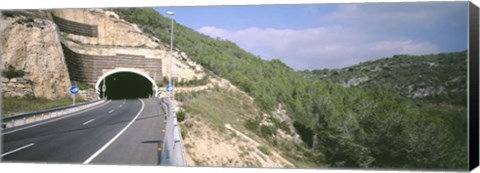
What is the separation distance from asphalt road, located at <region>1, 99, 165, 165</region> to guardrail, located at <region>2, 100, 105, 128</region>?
19cm

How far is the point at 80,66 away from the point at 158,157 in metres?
5.11

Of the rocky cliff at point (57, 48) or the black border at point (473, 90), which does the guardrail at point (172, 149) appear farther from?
the black border at point (473, 90)

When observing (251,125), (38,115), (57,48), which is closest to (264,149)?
(251,125)

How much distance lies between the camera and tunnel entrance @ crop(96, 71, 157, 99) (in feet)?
51.3

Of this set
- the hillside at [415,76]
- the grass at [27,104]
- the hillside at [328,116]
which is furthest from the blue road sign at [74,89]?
the hillside at [415,76]

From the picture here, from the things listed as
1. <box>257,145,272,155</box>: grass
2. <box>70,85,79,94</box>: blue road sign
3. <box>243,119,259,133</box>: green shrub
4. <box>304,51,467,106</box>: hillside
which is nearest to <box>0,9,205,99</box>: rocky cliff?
<box>70,85,79,94</box>: blue road sign

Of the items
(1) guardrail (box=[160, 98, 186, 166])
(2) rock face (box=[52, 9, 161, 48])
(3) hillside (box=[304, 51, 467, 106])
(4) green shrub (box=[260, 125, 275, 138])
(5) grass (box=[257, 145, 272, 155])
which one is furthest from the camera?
(4) green shrub (box=[260, 125, 275, 138])

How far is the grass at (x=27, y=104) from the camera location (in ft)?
49.3

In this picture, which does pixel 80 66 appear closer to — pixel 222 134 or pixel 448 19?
pixel 222 134

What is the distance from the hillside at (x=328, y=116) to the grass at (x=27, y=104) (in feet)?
11.2

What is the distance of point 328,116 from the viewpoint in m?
15.1

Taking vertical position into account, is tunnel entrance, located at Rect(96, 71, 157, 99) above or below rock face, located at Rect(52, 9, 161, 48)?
below

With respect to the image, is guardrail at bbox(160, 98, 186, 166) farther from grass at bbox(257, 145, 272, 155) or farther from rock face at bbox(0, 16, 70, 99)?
rock face at bbox(0, 16, 70, 99)

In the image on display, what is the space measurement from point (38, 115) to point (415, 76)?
11.4 metres
